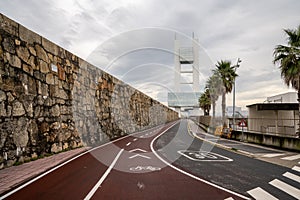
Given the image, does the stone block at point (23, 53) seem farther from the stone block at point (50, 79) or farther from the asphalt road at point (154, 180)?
the asphalt road at point (154, 180)

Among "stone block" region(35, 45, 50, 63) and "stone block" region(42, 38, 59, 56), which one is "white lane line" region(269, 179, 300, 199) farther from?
"stone block" region(42, 38, 59, 56)

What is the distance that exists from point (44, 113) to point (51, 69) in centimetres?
254

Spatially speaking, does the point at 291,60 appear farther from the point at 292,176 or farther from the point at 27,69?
the point at 27,69

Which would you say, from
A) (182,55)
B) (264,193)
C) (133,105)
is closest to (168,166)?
(264,193)

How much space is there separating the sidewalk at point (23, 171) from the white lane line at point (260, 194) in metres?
6.57

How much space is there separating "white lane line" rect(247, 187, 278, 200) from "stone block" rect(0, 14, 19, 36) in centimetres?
1027

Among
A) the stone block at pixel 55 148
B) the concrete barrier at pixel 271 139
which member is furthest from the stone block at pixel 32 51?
the concrete barrier at pixel 271 139

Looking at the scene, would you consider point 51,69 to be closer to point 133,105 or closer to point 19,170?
point 19,170

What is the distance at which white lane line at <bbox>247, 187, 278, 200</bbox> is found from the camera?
6.08 meters

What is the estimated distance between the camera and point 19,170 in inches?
335

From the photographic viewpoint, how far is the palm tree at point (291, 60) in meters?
16.7

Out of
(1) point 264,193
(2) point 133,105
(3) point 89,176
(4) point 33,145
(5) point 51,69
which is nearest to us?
(1) point 264,193

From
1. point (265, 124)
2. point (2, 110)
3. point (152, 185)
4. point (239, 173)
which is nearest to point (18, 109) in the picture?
point (2, 110)

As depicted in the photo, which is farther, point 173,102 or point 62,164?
point 173,102
